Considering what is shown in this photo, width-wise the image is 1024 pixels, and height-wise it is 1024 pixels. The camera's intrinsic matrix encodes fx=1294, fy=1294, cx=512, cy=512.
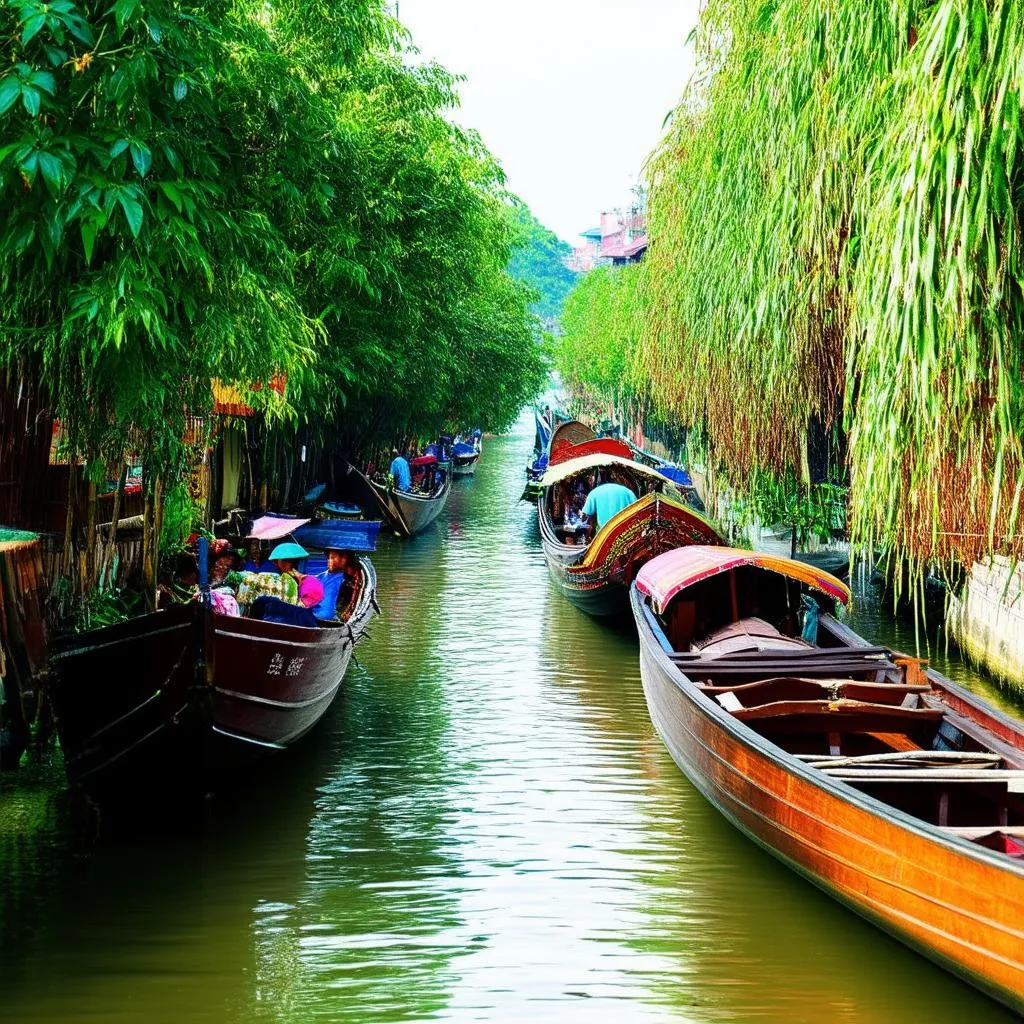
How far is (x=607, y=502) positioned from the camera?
1891cm

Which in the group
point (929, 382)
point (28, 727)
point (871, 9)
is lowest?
point (28, 727)

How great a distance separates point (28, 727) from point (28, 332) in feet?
9.81

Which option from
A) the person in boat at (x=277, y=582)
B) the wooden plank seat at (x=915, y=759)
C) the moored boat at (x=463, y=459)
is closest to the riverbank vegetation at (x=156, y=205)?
the person in boat at (x=277, y=582)

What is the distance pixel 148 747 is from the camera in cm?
841

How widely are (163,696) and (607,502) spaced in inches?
446

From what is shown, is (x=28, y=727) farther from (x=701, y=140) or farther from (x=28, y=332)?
(x=701, y=140)

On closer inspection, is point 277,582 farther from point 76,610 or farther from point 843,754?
point 843,754

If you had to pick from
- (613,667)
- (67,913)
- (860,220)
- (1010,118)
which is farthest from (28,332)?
(613,667)

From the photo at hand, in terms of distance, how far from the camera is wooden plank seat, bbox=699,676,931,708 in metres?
9.11

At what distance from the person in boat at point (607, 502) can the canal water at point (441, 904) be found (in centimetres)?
718

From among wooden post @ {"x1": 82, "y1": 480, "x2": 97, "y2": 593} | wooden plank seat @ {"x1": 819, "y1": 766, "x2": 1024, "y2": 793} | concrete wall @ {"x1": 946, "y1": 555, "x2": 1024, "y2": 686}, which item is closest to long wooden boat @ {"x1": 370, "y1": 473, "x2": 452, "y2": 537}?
concrete wall @ {"x1": 946, "y1": 555, "x2": 1024, "y2": 686}

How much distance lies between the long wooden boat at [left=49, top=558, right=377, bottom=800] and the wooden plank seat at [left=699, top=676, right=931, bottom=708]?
3224 millimetres

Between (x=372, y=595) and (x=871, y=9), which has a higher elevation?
(x=871, y=9)

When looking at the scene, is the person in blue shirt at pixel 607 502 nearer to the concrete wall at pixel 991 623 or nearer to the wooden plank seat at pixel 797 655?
the concrete wall at pixel 991 623
